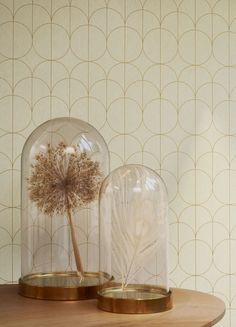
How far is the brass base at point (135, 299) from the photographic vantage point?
128 centimetres

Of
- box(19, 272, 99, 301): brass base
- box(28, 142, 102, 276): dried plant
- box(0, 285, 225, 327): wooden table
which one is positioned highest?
box(28, 142, 102, 276): dried plant

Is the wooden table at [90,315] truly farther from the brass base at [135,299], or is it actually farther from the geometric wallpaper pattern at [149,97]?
the geometric wallpaper pattern at [149,97]

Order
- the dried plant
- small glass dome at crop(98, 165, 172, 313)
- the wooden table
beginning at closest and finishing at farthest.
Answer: the wooden table
small glass dome at crop(98, 165, 172, 313)
the dried plant

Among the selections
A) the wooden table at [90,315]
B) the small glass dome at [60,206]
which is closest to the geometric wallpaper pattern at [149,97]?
the small glass dome at [60,206]

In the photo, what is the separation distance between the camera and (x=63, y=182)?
1488mm

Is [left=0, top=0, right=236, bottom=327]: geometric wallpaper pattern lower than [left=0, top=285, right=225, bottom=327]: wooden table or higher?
higher

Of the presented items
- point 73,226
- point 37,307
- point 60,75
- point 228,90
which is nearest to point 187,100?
point 228,90

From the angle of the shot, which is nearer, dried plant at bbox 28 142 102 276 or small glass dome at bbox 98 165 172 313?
small glass dome at bbox 98 165 172 313

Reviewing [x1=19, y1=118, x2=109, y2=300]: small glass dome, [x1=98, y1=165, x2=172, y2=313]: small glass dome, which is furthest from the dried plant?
[x1=98, y1=165, x2=172, y2=313]: small glass dome

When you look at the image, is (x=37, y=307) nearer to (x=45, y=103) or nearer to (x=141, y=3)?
(x=45, y=103)

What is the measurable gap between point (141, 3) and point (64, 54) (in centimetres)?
32

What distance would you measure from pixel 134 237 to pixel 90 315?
0.21 meters

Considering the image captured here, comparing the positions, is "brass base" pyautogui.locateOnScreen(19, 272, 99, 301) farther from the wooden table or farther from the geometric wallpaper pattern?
the geometric wallpaper pattern

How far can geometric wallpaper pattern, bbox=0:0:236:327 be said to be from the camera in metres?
1.88
